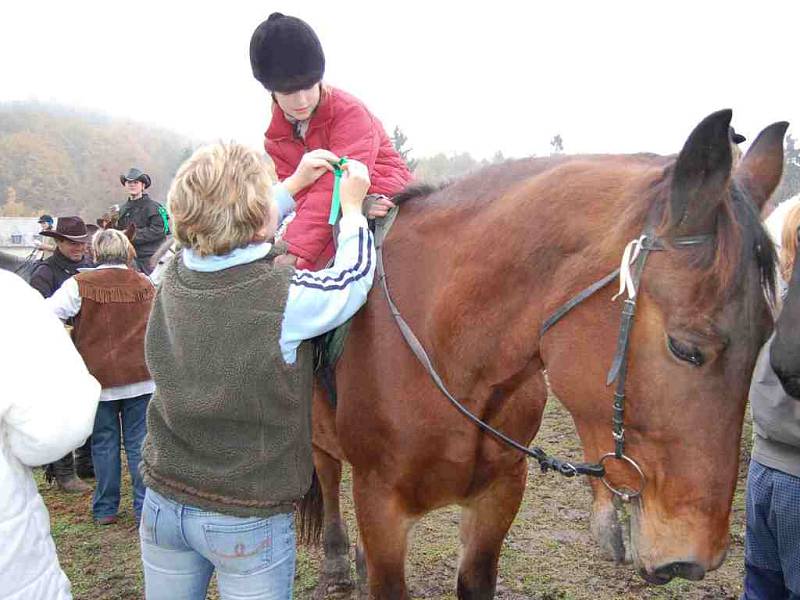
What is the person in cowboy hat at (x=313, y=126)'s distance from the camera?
94.7 inches

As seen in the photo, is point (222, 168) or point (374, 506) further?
point (374, 506)

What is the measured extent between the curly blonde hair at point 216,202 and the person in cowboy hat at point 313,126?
526 millimetres

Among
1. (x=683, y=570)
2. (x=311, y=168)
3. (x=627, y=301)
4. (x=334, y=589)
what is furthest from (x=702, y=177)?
(x=334, y=589)

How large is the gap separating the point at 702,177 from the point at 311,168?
4.33 ft

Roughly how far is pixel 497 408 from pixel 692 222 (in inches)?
37.8

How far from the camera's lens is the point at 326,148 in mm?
2725

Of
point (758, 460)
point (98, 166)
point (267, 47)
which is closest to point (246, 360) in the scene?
point (267, 47)

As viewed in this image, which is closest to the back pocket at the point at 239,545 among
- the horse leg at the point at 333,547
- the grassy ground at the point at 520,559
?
the horse leg at the point at 333,547

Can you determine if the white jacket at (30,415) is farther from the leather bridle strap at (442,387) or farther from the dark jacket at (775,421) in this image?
the dark jacket at (775,421)

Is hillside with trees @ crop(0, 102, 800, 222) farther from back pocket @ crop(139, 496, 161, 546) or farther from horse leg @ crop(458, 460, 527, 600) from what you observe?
back pocket @ crop(139, 496, 161, 546)

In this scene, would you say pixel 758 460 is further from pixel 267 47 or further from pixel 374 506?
pixel 267 47

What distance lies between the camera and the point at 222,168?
1.73 meters

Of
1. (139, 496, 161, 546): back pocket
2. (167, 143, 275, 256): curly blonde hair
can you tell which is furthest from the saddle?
(139, 496, 161, 546): back pocket

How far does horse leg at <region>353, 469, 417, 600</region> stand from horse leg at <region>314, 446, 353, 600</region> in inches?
53.6
